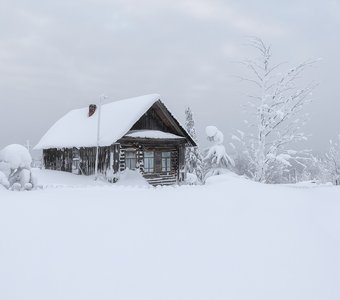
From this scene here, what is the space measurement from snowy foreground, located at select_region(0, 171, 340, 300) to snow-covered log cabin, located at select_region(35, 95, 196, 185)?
507 inches

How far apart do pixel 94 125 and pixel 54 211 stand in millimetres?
17978

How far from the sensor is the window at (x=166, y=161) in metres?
24.4

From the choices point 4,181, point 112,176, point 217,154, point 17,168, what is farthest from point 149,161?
point 4,181

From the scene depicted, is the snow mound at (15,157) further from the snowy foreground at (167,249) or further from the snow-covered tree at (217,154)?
the snow-covered tree at (217,154)

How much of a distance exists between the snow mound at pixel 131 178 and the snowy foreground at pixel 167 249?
12363mm

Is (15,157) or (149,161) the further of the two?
(149,161)

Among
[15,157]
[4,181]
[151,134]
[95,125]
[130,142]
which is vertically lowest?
[4,181]

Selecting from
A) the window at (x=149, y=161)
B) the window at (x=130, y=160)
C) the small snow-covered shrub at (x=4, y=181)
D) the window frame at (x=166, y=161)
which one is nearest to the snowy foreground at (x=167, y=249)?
the small snow-covered shrub at (x=4, y=181)

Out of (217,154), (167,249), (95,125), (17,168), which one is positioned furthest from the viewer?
(217,154)

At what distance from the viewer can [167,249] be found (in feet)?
18.1

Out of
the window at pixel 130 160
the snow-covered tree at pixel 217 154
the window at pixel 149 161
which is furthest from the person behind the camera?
the snow-covered tree at pixel 217 154

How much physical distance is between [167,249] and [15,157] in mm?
9874

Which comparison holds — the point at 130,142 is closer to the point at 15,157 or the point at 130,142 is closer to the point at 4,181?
the point at 15,157

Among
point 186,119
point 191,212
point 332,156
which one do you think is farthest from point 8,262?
point 332,156
